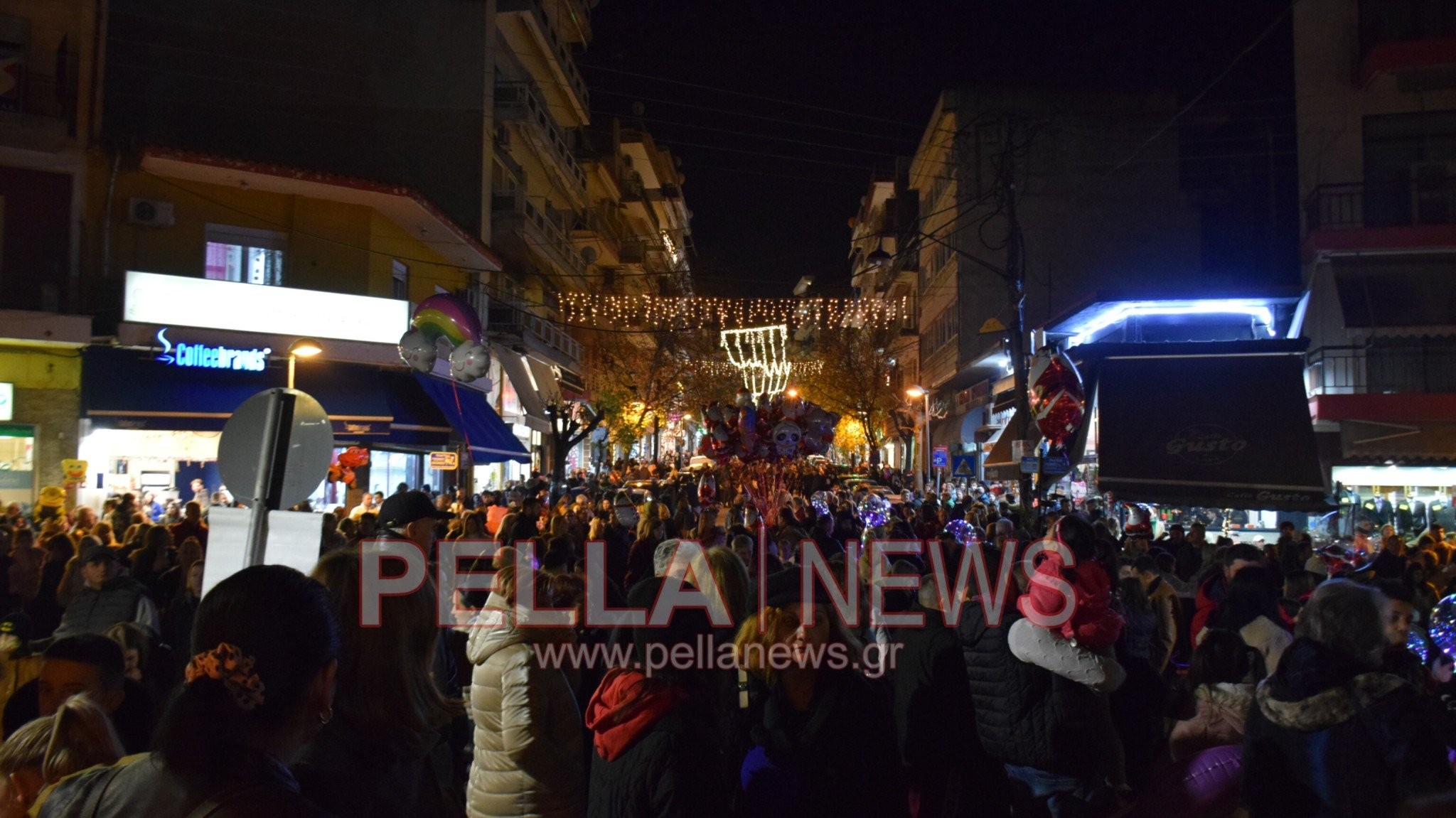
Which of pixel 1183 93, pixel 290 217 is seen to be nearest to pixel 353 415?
pixel 290 217

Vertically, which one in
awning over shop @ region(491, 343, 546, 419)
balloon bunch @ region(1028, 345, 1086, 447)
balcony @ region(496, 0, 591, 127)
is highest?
balcony @ region(496, 0, 591, 127)

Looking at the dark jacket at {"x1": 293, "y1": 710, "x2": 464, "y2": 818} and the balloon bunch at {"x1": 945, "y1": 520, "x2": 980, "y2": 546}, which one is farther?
the balloon bunch at {"x1": 945, "y1": 520, "x2": 980, "y2": 546}

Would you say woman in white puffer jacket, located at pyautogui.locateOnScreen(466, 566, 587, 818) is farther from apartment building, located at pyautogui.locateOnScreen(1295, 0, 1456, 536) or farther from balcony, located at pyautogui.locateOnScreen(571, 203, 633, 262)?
balcony, located at pyautogui.locateOnScreen(571, 203, 633, 262)

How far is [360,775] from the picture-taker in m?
2.80

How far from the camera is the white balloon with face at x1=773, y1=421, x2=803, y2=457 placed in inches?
607

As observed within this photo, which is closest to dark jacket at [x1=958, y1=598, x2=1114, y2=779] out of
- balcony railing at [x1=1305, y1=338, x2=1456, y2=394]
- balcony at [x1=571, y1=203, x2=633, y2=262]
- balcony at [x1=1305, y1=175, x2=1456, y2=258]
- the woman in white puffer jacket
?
the woman in white puffer jacket

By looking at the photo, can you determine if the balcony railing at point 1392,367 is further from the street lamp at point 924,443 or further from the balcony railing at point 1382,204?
the street lamp at point 924,443

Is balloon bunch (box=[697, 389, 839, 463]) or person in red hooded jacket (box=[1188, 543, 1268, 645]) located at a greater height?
balloon bunch (box=[697, 389, 839, 463])

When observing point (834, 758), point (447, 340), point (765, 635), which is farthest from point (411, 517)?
point (447, 340)

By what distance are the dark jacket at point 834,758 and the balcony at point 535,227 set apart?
1019 inches

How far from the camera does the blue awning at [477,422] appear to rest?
A: 2128cm

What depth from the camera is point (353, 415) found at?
19.2 m

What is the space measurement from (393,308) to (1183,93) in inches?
1131

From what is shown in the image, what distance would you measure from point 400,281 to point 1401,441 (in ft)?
68.3
